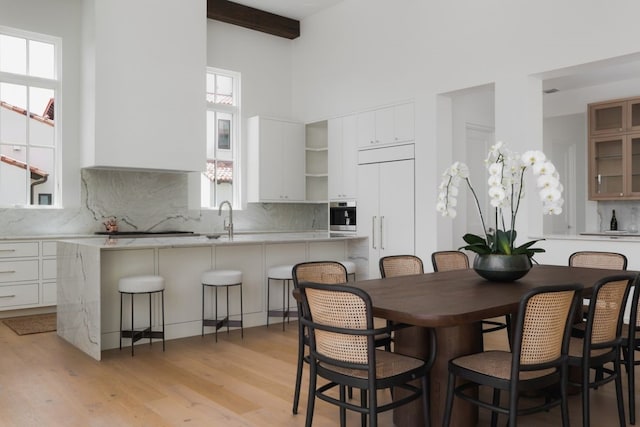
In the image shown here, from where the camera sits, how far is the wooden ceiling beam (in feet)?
23.8

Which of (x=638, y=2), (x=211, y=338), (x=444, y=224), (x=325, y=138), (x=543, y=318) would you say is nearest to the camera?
(x=543, y=318)

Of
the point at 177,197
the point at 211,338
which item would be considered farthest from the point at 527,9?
the point at 177,197

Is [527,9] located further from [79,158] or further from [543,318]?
[79,158]

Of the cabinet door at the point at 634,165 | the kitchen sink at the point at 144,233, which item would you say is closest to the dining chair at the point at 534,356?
the kitchen sink at the point at 144,233

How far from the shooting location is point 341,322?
2.23 meters

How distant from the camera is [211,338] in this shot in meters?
4.87

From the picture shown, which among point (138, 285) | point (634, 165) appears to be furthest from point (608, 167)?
point (138, 285)

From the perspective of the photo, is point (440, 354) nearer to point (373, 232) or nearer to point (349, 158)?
point (373, 232)

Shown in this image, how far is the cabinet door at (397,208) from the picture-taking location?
6230 millimetres

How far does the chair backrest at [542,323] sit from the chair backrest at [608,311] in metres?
0.30

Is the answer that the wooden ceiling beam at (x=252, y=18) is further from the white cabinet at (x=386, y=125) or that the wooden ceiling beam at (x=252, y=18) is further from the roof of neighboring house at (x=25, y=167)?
the roof of neighboring house at (x=25, y=167)

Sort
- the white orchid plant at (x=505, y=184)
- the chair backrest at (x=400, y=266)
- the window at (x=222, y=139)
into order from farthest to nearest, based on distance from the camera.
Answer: the window at (x=222, y=139) → the chair backrest at (x=400, y=266) → the white orchid plant at (x=505, y=184)

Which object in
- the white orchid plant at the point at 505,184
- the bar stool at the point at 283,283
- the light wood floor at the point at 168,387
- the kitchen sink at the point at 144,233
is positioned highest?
the white orchid plant at the point at 505,184

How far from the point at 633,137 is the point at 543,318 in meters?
6.25
